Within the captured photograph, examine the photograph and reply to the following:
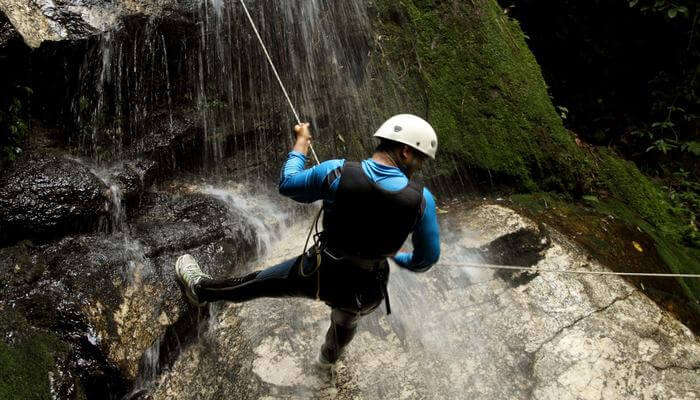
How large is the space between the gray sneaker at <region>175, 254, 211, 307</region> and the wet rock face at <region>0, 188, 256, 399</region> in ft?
0.87

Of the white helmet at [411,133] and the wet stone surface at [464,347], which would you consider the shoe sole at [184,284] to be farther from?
the white helmet at [411,133]

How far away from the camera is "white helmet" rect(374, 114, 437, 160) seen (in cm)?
272

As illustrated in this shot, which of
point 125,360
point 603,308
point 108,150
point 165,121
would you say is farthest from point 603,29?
point 125,360

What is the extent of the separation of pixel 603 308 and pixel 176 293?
387cm

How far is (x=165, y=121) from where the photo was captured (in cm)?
556

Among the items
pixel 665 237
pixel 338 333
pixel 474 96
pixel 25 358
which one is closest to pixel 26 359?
pixel 25 358

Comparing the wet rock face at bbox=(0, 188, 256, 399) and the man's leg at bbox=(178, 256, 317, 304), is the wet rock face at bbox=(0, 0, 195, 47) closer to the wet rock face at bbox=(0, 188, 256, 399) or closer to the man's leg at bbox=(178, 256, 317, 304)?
the wet rock face at bbox=(0, 188, 256, 399)

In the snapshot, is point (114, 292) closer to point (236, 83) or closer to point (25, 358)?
point (25, 358)

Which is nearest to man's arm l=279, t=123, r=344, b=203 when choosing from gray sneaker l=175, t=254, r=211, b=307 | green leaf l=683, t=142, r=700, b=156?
gray sneaker l=175, t=254, r=211, b=307

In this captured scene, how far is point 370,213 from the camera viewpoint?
2.65m

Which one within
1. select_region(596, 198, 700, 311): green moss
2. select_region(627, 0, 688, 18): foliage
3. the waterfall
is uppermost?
the waterfall

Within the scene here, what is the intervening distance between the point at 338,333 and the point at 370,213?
1.25m

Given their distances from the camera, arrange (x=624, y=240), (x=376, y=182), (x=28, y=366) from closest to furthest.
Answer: (x=376, y=182), (x=28, y=366), (x=624, y=240)

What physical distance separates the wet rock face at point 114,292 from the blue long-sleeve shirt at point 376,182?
6.71ft
